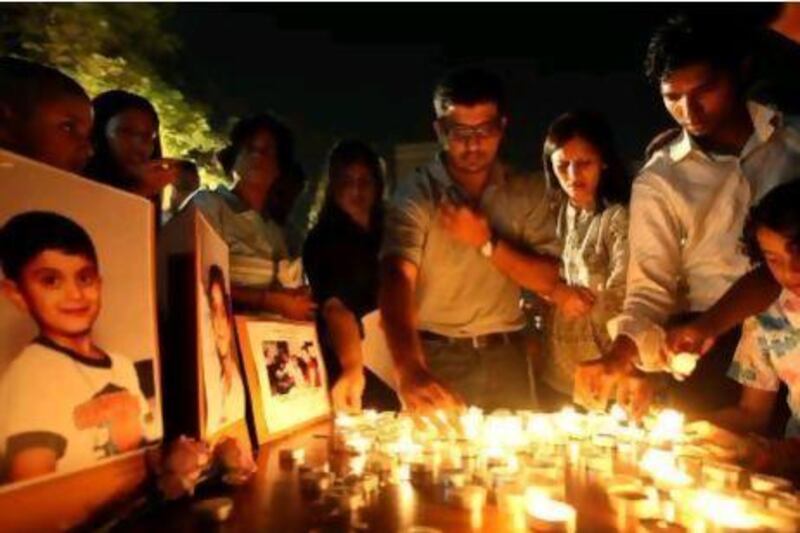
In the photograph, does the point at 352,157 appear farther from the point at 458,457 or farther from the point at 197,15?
the point at 197,15

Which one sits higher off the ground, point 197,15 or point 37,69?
point 197,15

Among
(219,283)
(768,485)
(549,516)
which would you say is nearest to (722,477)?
(768,485)

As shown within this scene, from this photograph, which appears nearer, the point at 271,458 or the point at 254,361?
the point at 271,458

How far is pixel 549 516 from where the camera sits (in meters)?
1.30

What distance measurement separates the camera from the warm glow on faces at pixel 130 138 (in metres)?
2.54

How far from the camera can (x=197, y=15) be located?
12.8 metres

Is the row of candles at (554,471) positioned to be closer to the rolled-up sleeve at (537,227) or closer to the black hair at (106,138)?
the rolled-up sleeve at (537,227)

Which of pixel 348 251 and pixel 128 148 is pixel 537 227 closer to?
pixel 348 251

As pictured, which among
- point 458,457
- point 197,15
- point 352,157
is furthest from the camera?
point 197,15

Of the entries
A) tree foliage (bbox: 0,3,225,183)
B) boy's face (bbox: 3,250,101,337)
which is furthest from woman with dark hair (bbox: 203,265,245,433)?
tree foliage (bbox: 0,3,225,183)

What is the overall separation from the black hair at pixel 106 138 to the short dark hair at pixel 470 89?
1128 millimetres

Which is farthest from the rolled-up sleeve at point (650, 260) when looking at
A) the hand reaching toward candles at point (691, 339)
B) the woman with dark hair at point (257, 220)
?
the woman with dark hair at point (257, 220)

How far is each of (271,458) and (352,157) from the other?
196cm

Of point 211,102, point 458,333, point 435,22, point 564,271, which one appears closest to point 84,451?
point 458,333
